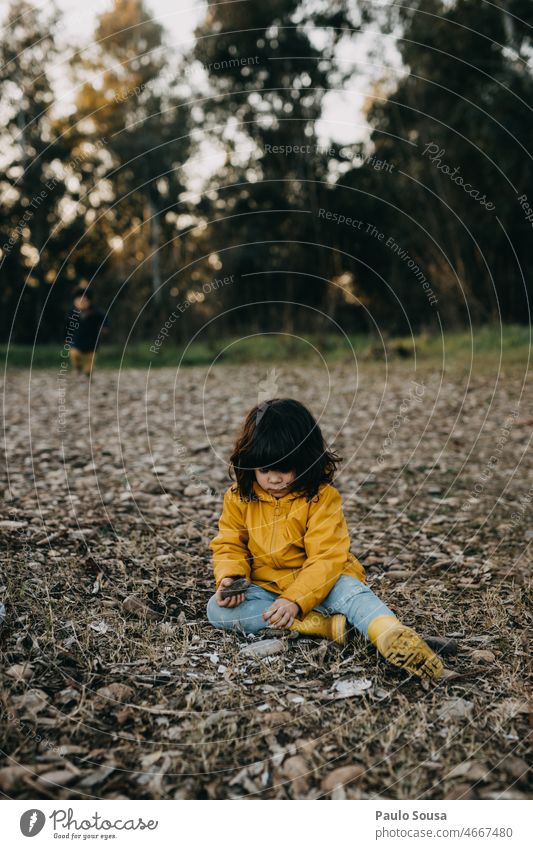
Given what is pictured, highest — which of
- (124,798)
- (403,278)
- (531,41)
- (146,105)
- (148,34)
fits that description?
(148,34)

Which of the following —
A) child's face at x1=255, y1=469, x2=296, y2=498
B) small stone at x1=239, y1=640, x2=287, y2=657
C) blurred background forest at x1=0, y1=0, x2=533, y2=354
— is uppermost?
blurred background forest at x1=0, y1=0, x2=533, y2=354

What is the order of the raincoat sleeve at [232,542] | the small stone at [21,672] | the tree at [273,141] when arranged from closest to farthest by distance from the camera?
1. the small stone at [21,672]
2. the raincoat sleeve at [232,542]
3. the tree at [273,141]

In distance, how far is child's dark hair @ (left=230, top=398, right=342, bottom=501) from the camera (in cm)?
331

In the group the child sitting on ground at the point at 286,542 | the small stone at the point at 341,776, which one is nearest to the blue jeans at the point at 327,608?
the child sitting on ground at the point at 286,542

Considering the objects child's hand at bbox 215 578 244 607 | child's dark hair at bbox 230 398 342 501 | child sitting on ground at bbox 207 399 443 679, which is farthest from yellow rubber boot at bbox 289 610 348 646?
child's dark hair at bbox 230 398 342 501

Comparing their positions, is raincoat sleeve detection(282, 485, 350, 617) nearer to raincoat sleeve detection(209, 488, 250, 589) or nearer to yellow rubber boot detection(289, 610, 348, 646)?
yellow rubber boot detection(289, 610, 348, 646)

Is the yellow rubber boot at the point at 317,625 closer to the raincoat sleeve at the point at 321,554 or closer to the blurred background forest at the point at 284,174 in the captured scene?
the raincoat sleeve at the point at 321,554

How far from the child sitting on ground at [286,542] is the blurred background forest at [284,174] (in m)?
10.2

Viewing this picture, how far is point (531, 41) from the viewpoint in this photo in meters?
15.6

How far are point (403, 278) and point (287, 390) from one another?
10223mm

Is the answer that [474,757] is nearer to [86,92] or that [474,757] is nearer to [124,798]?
[124,798]

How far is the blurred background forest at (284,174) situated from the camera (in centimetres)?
1571

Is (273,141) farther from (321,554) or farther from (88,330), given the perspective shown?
(321,554)
